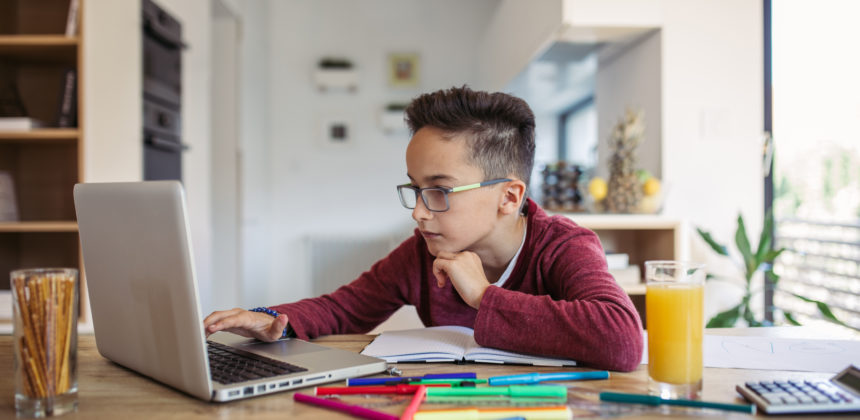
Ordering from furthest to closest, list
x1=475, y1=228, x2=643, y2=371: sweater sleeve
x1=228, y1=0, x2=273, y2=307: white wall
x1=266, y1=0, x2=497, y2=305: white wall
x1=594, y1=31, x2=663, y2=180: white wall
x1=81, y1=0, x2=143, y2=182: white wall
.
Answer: x1=266, y1=0, x2=497, y2=305: white wall, x1=228, y1=0, x2=273, y2=307: white wall, x1=594, y1=31, x2=663, y2=180: white wall, x1=81, y1=0, x2=143, y2=182: white wall, x1=475, y1=228, x2=643, y2=371: sweater sleeve

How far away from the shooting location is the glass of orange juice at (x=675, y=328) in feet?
2.37

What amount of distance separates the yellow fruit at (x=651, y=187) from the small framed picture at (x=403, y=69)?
Result: 2858mm

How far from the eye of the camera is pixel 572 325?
0.89m

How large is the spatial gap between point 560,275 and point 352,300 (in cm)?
42

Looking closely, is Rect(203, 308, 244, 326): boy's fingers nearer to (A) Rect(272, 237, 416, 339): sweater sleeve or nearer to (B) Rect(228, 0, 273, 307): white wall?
(A) Rect(272, 237, 416, 339): sweater sleeve

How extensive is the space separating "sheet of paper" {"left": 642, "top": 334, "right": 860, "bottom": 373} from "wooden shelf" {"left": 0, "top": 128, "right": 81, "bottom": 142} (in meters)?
2.16

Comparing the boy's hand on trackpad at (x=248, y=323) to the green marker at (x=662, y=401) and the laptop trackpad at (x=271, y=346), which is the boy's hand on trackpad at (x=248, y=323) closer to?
the laptop trackpad at (x=271, y=346)

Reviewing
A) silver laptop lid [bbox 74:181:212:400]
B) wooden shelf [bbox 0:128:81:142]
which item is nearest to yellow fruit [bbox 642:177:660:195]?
silver laptop lid [bbox 74:181:212:400]

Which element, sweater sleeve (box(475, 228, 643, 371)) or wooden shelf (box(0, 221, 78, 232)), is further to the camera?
wooden shelf (box(0, 221, 78, 232))

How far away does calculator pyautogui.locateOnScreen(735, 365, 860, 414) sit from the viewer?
649 mm

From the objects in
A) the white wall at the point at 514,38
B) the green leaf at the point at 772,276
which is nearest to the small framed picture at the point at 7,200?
the white wall at the point at 514,38

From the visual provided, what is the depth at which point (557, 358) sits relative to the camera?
3.01 ft

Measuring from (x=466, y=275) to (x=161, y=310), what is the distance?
0.47 meters

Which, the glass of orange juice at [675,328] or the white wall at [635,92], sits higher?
the white wall at [635,92]
